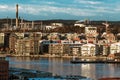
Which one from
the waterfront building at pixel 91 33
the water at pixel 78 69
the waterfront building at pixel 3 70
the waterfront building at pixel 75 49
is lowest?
the water at pixel 78 69

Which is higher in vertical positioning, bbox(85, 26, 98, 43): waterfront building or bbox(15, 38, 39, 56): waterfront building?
bbox(85, 26, 98, 43): waterfront building

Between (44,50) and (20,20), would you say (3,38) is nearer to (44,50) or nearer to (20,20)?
(44,50)

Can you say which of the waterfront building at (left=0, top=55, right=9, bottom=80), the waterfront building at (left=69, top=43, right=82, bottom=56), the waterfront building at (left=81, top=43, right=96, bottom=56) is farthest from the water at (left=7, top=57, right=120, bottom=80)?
the waterfront building at (left=69, top=43, right=82, bottom=56)

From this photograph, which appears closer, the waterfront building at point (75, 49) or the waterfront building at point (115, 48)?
the waterfront building at point (115, 48)

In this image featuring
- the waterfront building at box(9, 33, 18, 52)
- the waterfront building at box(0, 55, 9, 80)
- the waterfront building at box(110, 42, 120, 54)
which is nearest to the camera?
the waterfront building at box(0, 55, 9, 80)

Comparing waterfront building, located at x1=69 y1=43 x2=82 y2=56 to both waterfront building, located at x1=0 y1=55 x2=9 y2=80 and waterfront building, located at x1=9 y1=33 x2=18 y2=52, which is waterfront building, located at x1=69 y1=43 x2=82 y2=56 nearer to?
waterfront building, located at x1=9 y1=33 x2=18 y2=52

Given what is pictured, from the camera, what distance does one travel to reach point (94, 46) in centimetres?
4256

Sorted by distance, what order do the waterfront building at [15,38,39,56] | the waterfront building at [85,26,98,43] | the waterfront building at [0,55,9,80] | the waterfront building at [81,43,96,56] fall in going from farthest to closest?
the waterfront building at [85,26,98,43] < the waterfront building at [15,38,39,56] < the waterfront building at [81,43,96,56] < the waterfront building at [0,55,9,80]

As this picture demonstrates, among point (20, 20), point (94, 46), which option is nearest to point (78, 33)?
point (20, 20)

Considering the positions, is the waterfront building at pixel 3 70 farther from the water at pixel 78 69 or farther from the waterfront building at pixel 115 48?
the waterfront building at pixel 115 48

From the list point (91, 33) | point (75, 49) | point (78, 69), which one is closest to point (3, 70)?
point (78, 69)

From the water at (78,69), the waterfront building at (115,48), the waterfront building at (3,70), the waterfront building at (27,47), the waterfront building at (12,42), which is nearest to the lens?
the waterfront building at (3,70)

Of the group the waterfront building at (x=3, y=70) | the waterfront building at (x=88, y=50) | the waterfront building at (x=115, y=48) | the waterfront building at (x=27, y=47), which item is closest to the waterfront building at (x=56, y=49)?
the waterfront building at (x=27, y=47)

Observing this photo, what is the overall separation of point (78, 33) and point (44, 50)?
12.9 metres
